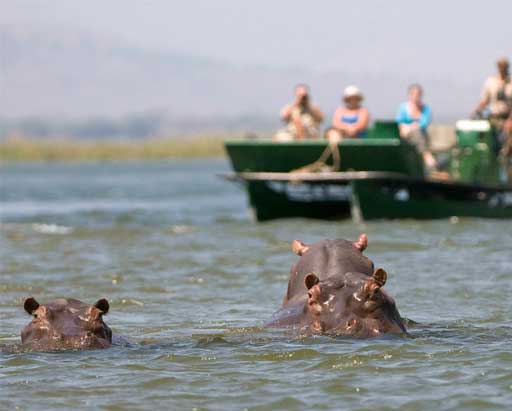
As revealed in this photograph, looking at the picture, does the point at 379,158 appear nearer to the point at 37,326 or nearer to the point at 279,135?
the point at 279,135

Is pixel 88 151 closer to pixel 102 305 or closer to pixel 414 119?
pixel 414 119

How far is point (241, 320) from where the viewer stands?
9.17m

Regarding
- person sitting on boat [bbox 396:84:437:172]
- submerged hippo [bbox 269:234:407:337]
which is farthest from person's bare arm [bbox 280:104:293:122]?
submerged hippo [bbox 269:234:407:337]

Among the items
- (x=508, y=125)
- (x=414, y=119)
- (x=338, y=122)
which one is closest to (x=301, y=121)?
(x=338, y=122)

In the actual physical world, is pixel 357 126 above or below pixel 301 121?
below

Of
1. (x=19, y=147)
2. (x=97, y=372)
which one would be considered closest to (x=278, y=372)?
(x=97, y=372)

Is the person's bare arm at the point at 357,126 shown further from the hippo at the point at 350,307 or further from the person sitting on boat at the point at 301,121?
the hippo at the point at 350,307

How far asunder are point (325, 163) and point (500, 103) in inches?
89.6

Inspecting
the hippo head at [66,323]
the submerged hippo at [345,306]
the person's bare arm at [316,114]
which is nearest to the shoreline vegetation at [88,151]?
the person's bare arm at [316,114]

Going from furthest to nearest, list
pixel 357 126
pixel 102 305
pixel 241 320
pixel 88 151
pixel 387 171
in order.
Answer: pixel 88 151 < pixel 357 126 < pixel 387 171 < pixel 241 320 < pixel 102 305

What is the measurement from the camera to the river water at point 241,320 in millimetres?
6566

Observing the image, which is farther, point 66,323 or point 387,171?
point 387,171

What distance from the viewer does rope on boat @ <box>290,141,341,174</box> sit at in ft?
56.3

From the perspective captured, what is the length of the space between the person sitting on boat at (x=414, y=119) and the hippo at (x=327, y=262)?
912 centimetres
